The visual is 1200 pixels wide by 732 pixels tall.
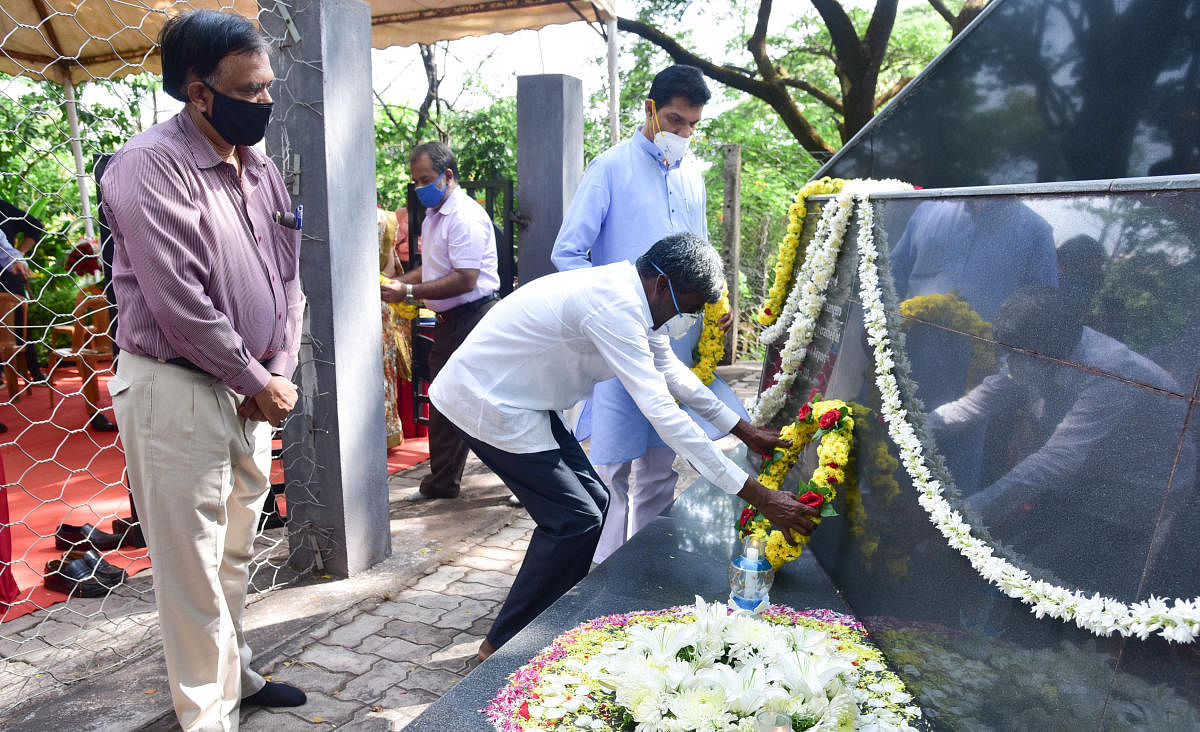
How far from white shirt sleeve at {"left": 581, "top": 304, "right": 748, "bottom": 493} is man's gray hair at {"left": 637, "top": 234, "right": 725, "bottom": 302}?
22 cm

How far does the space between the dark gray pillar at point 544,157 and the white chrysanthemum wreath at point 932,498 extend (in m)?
2.20

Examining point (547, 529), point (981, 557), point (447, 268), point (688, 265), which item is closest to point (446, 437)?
point (447, 268)

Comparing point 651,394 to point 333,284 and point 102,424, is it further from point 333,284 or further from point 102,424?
point 102,424

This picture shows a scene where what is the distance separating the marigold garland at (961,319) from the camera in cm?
198

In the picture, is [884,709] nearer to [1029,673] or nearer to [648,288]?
[1029,673]

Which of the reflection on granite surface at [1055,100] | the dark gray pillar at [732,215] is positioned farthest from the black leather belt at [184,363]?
the dark gray pillar at [732,215]

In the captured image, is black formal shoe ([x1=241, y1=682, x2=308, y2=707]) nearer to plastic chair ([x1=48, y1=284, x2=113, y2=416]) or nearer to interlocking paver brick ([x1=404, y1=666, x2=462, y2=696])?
interlocking paver brick ([x1=404, y1=666, x2=462, y2=696])

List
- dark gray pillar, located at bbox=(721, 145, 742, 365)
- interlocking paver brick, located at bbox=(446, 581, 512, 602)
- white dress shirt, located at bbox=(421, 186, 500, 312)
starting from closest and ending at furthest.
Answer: interlocking paver brick, located at bbox=(446, 581, 512, 602) → white dress shirt, located at bbox=(421, 186, 500, 312) → dark gray pillar, located at bbox=(721, 145, 742, 365)

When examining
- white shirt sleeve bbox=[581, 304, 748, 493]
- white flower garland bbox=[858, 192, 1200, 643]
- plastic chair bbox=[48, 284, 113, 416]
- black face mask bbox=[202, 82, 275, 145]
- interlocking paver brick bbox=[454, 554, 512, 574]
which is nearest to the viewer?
white flower garland bbox=[858, 192, 1200, 643]

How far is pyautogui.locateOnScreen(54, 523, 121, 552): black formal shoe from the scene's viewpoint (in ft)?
12.2

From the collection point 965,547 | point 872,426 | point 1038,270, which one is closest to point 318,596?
point 872,426

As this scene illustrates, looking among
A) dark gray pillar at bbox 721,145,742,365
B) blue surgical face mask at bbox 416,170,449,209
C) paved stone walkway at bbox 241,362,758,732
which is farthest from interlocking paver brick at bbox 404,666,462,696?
dark gray pillar at bbox 721,145,742,365

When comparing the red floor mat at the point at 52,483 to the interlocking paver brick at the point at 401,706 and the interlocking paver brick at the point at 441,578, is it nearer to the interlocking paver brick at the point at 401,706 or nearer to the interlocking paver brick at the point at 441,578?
the interlocking paver brick at the point at 441,578

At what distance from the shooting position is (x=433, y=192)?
4590mm
